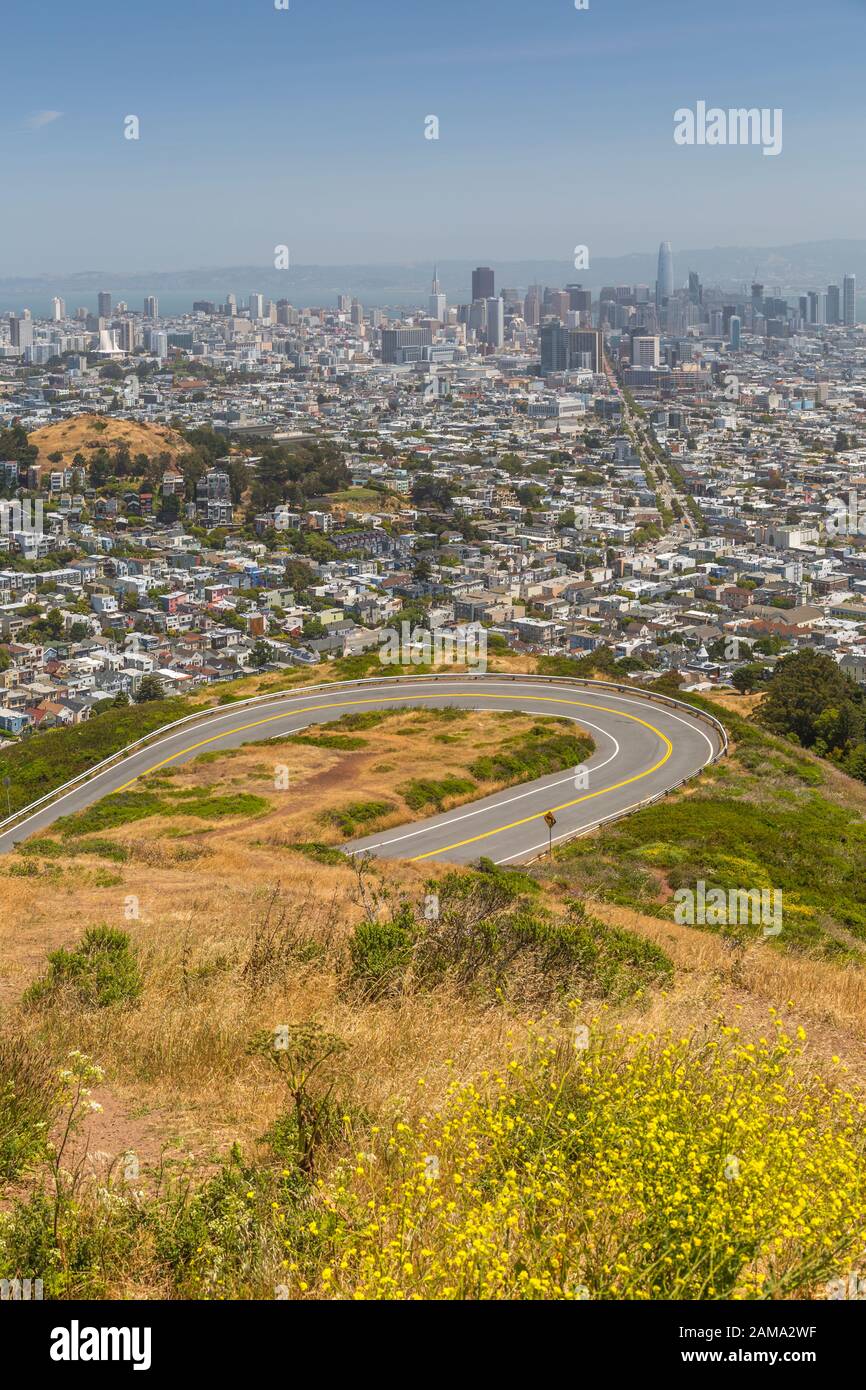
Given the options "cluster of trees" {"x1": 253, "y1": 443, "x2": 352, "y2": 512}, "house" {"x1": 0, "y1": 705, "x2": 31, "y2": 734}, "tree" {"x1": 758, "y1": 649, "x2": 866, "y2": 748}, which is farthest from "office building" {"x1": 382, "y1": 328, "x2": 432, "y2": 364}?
"tree" {"x1": 758, "y1": 649, "x2": 866, "y2": 748}

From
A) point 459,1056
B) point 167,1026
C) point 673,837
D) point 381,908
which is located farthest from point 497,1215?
point 673,837

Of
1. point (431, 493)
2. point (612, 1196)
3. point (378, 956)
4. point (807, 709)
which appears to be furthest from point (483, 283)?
point (612, 1196)

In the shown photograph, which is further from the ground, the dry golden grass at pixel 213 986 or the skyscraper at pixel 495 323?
the skyscraper at pixel 495 323

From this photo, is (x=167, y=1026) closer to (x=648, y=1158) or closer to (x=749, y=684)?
(x=648, y=1158)
